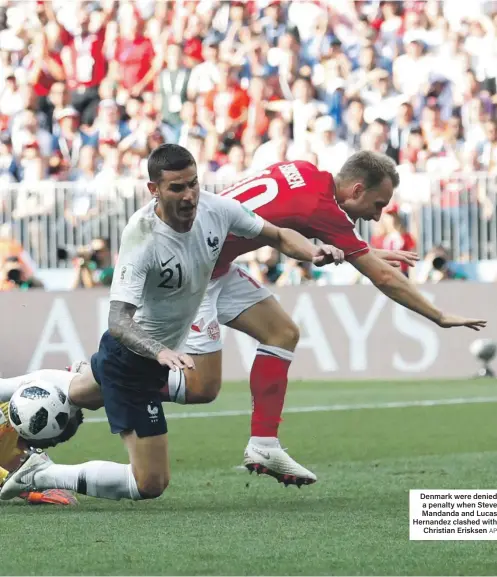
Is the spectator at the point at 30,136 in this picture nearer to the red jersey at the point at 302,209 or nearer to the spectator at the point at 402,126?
the spectator at the point at 402,126

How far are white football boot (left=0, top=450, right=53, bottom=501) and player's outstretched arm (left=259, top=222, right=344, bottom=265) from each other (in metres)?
1.63

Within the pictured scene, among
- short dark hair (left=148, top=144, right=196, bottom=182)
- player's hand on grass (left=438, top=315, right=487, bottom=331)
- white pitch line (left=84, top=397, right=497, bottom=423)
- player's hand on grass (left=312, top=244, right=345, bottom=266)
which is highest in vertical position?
short dark hair (left=148, top=144, right=196, bottom=182)

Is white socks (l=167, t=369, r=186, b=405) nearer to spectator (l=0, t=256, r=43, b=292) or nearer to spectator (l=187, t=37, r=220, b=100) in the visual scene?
spectator (l=0, t=256, r=43, b=292)

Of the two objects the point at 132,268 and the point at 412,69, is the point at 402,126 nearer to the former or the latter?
the point at 412,69

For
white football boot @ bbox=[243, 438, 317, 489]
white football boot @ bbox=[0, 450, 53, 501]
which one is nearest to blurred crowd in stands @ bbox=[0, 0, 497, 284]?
white football boot @ bbox=[243, 438, 317, 489]

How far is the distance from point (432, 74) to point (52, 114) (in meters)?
5.29

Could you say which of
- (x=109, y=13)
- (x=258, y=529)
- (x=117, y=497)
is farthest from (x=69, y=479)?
(x=109, y=13)

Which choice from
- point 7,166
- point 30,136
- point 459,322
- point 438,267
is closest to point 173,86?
point 30,136

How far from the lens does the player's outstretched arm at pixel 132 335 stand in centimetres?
671

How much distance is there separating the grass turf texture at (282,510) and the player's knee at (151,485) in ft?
0.31

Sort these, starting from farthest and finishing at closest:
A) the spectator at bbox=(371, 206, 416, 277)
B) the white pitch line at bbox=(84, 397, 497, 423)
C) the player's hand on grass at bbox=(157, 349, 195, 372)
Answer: the spectator at bbox=(371, 206, 416, 277)
the white pitch line at bbox=(84, 397, 497, 423)
the player's hand on grass at bbox=(157, 349, 195, 372)

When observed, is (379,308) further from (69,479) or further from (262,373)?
(69,479)

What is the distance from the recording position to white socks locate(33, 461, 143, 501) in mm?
7500

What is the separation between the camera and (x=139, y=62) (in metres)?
21.0
